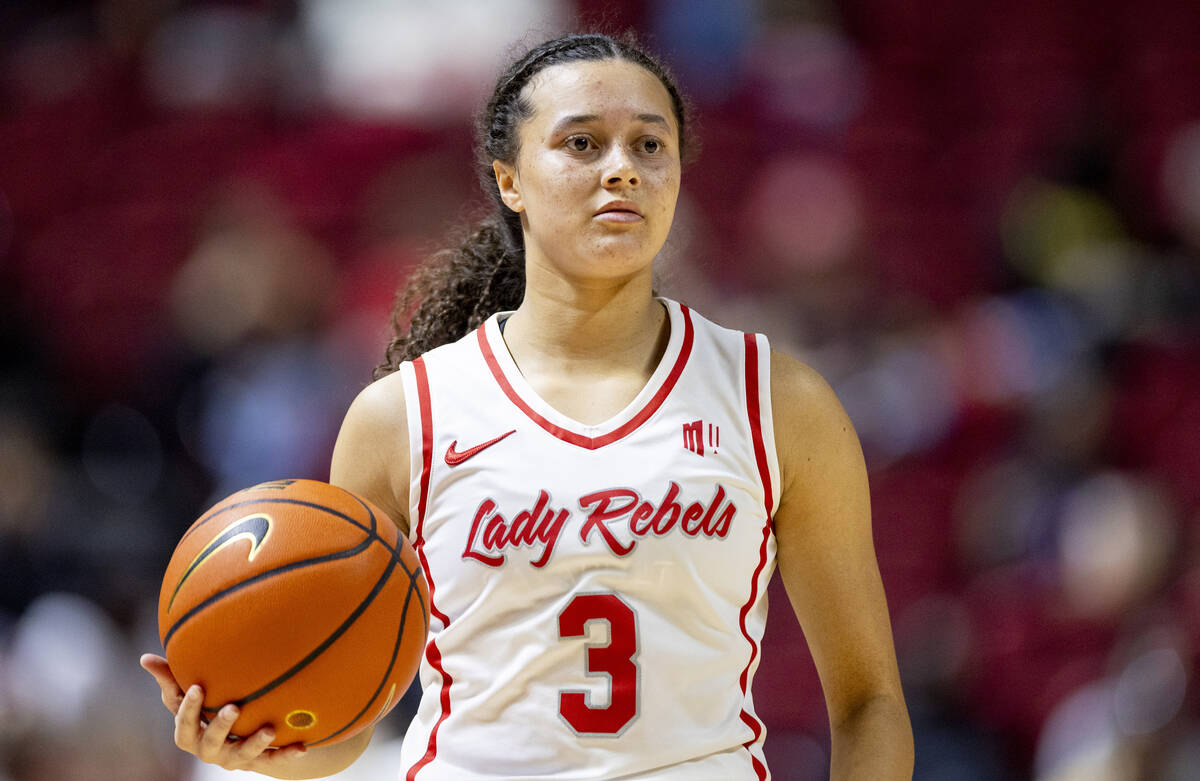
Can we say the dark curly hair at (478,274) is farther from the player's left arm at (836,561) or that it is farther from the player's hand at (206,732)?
the player's hand at (206,732)

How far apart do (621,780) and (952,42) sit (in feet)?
14.4

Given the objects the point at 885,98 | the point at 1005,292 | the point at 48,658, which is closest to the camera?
the point at 48,658

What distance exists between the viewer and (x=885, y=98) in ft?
17.8

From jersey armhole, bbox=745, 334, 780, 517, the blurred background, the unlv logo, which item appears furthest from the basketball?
the blurred background

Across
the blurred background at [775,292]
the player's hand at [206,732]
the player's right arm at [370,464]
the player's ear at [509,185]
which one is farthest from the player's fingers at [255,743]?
the blurred background at [775,292]

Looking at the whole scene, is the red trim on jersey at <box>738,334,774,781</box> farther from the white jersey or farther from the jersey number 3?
the jersey number 3

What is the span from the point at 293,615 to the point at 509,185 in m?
0.98

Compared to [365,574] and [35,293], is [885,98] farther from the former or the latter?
[365,574]

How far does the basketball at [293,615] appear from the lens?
1799 mm

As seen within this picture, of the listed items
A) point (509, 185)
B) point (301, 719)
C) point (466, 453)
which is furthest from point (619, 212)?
point (301, 719)

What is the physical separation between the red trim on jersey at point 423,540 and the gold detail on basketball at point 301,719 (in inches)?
12.0

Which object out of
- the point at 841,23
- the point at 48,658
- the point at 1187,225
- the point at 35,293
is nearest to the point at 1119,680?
the point at 1187,225

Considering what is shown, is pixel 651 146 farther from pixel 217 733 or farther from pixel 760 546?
pixel 217 733

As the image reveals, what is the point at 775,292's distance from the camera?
5000 mm
